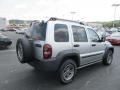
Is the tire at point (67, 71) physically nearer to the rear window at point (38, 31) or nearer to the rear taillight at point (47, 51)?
the rear taillight at point (47, 51)

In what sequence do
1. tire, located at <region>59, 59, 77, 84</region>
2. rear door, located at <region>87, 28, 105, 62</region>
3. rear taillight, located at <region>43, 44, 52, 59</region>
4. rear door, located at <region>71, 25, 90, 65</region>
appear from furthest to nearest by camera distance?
rear door, located at <region>87, 28, 105, 62</region>, rear door, located at <region>71, 25, 90, 65</region>, tire, located at <region>59, 59, 77, 84</region>, rear taillight, located at <region>43, 44, 52, 59</region>

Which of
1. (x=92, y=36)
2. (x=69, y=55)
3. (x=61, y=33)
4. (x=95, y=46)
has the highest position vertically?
(x=61, y=33)

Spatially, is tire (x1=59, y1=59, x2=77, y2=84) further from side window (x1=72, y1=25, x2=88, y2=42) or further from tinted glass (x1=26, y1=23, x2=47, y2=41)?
tinted glass (x1=26, y1=23, x2=47, y2=41)

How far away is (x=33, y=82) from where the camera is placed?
500cm

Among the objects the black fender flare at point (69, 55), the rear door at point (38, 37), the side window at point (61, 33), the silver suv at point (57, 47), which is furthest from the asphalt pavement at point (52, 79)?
the side window at point (61, 33)

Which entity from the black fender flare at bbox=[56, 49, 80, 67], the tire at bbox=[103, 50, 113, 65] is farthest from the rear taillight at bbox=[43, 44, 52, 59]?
the tire at bbox=[103, 50, 113, 65]

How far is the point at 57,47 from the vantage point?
4504mm

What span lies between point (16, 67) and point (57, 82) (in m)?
2.38

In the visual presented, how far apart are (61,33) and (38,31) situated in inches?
27.4

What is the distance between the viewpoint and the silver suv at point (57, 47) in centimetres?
447

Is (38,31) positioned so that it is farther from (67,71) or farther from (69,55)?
(67,71)

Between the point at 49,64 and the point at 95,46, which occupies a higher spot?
the point at 95,46

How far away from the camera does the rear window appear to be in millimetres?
4590

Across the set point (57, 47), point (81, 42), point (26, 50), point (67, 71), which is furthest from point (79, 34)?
point (26, 50)
